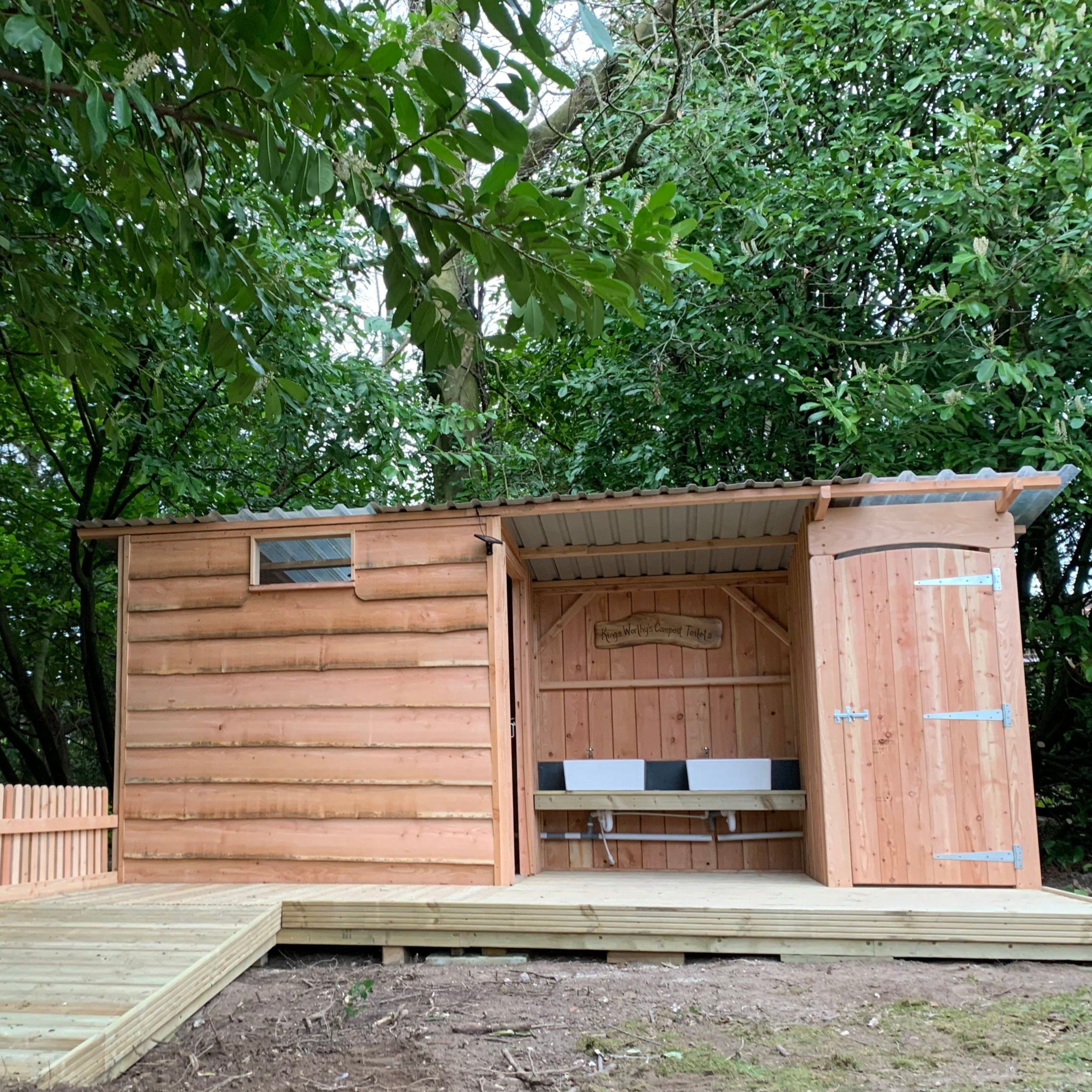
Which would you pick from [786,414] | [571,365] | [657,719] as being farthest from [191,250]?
[571,365]

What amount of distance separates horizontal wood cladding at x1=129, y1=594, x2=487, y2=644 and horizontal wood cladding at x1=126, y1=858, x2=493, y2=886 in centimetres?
144

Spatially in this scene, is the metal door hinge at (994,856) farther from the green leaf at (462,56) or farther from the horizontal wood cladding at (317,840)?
the green leaf at (462,56)

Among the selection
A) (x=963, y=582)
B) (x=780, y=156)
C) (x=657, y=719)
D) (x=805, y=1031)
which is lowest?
(x=805, y=1031)

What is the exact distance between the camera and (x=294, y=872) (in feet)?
21.3

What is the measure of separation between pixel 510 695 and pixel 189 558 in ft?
8.05

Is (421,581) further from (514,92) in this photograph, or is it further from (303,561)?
(514,92)

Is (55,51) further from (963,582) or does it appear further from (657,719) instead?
(657,719)

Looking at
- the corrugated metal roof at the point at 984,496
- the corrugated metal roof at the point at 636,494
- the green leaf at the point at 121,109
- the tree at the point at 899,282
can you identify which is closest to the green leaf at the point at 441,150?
the green leaf at the point at 121,109

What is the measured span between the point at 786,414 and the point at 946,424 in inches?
67.9

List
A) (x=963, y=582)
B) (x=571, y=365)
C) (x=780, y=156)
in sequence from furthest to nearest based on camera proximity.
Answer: (x=571, y=365) → (x=780, y=156) → (x=963, y=582)

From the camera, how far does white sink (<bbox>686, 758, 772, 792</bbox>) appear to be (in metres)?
7.54

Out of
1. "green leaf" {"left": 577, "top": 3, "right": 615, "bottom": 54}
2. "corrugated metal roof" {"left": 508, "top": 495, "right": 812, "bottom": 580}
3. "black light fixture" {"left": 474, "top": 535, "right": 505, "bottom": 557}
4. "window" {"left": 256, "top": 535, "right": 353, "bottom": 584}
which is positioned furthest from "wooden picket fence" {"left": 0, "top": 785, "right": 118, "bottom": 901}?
"green leaf" {"left": 577, "top": 3, "right": 615, "bottom": 54}

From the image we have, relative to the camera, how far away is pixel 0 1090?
3029 millimetres

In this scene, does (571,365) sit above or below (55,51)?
above
